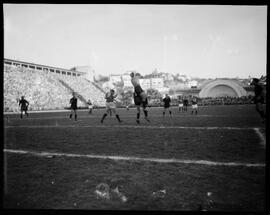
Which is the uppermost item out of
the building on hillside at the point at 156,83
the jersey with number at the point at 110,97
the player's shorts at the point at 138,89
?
the building on hillside at the point at 156,83

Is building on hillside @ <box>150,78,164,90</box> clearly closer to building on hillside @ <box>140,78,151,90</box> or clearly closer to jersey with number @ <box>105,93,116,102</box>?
building on hillside @ <box>140,78,151,90</box>

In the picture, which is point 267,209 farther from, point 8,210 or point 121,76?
point 121,76

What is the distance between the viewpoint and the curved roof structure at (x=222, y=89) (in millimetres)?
59219

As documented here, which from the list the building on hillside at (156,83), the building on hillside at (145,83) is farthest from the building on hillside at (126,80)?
the building on hillside at (156,83)

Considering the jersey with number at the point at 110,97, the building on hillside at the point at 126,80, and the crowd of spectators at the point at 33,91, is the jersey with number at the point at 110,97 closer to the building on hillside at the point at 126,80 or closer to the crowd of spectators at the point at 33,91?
the crowd of spectators at the point at 33,91

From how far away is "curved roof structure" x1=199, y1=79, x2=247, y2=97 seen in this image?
5922cm

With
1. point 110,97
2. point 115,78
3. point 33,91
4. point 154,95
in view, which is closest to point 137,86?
point 110,97

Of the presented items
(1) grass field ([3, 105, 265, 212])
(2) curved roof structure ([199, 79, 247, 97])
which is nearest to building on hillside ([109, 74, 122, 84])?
(2) curved roof structure ([199, 79, 247, 97])

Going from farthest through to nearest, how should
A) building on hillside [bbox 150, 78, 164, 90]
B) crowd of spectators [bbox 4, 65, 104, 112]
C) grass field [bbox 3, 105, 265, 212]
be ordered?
building on hillside [bbox 150, 78, 164, 90] → crowd of spectators [bbox 4, 65, 104, 112] → grass field [bbox 3, 105, 265, 212]

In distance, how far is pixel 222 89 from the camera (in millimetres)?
61000

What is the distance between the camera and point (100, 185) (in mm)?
3766

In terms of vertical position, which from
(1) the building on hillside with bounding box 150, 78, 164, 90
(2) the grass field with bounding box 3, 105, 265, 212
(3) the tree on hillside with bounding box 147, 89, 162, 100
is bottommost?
(2) the grass field with bounding box 3, 105, 265, 212

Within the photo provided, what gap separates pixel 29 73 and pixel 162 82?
58494 millimetres

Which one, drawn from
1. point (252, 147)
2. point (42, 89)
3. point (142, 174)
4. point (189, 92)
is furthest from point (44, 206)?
point (189, 92)
